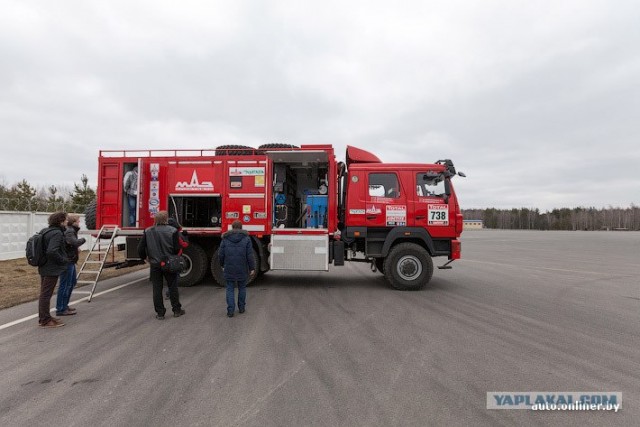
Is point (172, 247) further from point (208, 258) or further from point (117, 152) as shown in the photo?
point (117, 152)

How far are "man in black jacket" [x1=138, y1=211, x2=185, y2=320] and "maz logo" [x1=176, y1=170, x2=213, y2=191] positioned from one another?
242cm

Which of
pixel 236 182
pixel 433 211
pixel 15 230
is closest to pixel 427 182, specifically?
pixel 433 211

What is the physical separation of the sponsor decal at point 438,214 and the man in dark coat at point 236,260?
4294 mm

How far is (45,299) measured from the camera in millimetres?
5066

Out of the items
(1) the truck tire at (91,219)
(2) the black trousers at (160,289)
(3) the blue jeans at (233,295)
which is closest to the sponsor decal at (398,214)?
(3) the blue jeans at (233,295)

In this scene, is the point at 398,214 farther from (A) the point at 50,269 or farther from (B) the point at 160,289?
(A) the point at 50,269

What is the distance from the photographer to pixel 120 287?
8.12 meters

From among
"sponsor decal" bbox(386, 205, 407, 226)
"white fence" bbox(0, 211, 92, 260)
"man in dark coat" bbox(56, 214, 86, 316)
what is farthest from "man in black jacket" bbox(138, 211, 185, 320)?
"white fence" bbox(0, 211, 92, 260)

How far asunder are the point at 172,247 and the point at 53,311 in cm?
255

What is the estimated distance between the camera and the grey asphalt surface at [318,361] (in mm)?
2777

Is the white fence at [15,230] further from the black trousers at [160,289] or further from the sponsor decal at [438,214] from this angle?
the sponsor decal at [438,214]

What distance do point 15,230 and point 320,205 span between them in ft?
42.7

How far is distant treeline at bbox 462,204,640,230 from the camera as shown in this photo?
118 m

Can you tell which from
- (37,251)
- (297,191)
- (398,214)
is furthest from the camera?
(297,191)
